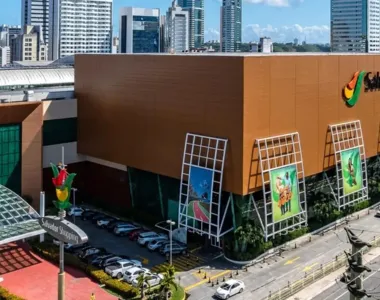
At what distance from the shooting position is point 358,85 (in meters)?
46.3

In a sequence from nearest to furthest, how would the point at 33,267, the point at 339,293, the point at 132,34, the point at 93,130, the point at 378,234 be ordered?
the point at 339,293 → the point at 33,267 → the point at 378,234 → the point at 93,130 → the point at 132,34

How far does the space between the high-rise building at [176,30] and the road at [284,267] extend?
5916 inches

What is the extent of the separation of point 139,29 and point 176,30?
25.7 meters

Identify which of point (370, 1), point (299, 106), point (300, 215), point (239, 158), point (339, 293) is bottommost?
point (339, 293)

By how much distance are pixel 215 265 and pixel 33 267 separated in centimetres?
1215

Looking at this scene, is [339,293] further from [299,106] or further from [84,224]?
[84,224]

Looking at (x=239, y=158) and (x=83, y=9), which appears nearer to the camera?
(x=239, y=158)

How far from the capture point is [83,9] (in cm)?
16988

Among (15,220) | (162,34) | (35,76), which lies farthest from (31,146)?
(162,34)

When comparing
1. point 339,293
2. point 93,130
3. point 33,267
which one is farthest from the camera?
point 93,130

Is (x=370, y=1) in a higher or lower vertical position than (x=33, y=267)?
higher

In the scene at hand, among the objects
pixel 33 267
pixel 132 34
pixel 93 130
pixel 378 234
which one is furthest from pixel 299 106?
pixel 132 34

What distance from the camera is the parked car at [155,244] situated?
36.7m

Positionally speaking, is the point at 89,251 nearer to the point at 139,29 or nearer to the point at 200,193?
the point at 200,193
